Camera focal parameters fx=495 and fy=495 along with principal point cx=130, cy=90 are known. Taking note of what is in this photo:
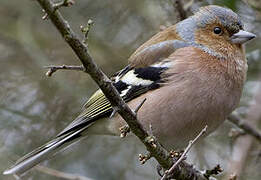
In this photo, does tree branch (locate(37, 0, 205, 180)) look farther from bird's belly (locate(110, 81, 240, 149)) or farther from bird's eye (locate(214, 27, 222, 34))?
bird's eye (locate(214, 27, 222, 34))

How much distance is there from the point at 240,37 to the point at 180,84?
0.78 m

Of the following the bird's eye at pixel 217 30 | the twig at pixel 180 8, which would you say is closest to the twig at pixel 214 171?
the bird's eye at pixel 217 30

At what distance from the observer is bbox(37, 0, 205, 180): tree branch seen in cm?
266

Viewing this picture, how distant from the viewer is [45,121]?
5.96 m

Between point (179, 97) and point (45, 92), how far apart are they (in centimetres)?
232

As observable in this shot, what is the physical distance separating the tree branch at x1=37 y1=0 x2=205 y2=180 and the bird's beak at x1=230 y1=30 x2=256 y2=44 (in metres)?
1.49

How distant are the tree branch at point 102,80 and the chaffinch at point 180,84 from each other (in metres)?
0.61

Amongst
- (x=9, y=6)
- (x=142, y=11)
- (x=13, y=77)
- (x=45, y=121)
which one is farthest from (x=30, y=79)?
(x=142, y=11)

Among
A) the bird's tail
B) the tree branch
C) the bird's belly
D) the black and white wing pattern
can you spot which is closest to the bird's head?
the black and white wing pattern

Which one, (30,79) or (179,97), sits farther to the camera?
(30,79)

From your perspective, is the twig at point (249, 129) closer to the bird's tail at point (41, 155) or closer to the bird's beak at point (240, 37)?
the bird's beak at point (240, 37)

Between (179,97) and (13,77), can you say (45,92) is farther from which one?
(179,97)

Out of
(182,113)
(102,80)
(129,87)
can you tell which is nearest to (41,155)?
(129,87)

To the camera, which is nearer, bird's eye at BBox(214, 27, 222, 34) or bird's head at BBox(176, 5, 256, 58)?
bird's head at BBox(176, 5, 256, 58)
